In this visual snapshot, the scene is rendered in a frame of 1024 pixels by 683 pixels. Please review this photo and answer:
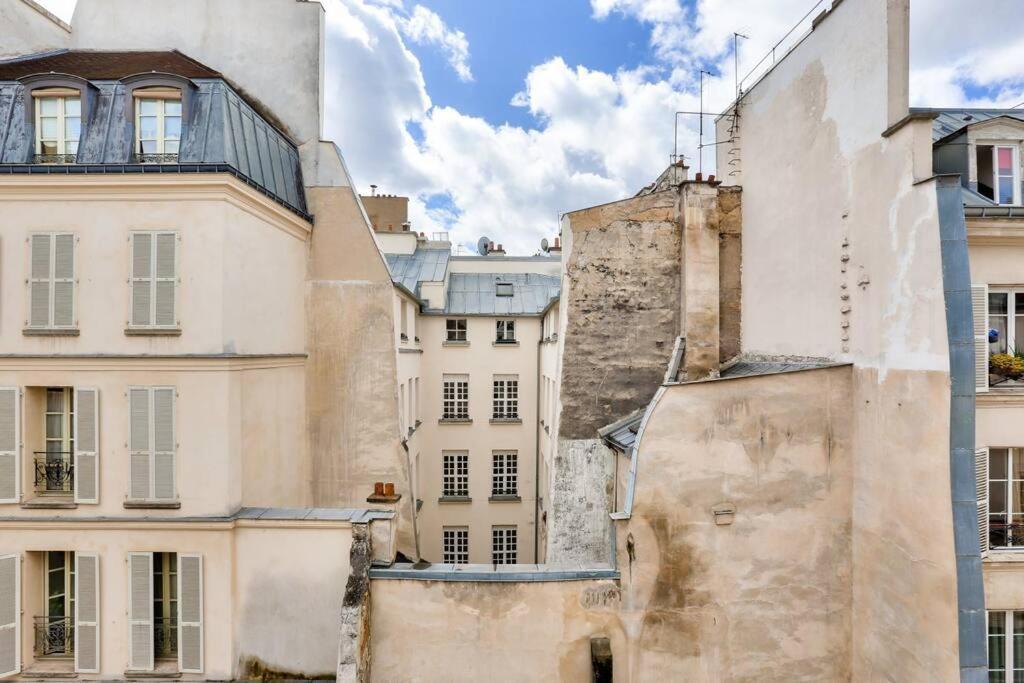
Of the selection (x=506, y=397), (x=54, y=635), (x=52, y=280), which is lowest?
(x=54, y=635)

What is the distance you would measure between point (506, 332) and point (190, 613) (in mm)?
16917

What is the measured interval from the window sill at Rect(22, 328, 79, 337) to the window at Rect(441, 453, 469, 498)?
52.0ft

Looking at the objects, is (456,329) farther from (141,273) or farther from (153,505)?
(153,505)

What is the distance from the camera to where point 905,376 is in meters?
8.65

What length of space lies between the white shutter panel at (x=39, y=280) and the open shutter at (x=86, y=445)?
155 centimetres

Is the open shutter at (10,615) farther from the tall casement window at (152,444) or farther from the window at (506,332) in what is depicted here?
the window at (506,332)

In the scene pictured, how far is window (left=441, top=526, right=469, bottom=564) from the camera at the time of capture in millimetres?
24219

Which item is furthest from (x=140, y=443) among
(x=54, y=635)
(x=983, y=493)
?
(x=983, y=493)

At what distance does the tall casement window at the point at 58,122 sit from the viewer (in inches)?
442

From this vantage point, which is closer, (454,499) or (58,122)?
(58,122)

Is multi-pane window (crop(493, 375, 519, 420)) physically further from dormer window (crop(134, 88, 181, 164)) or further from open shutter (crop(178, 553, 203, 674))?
dormer window (crop(134, 88, 181, 164))

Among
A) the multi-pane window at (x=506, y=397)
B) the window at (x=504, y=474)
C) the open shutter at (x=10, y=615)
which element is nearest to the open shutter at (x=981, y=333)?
the open shutter at (x=10, y=615)

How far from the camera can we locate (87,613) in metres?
10.4

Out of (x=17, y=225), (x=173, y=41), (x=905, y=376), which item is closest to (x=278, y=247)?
(x=17, y=225)
